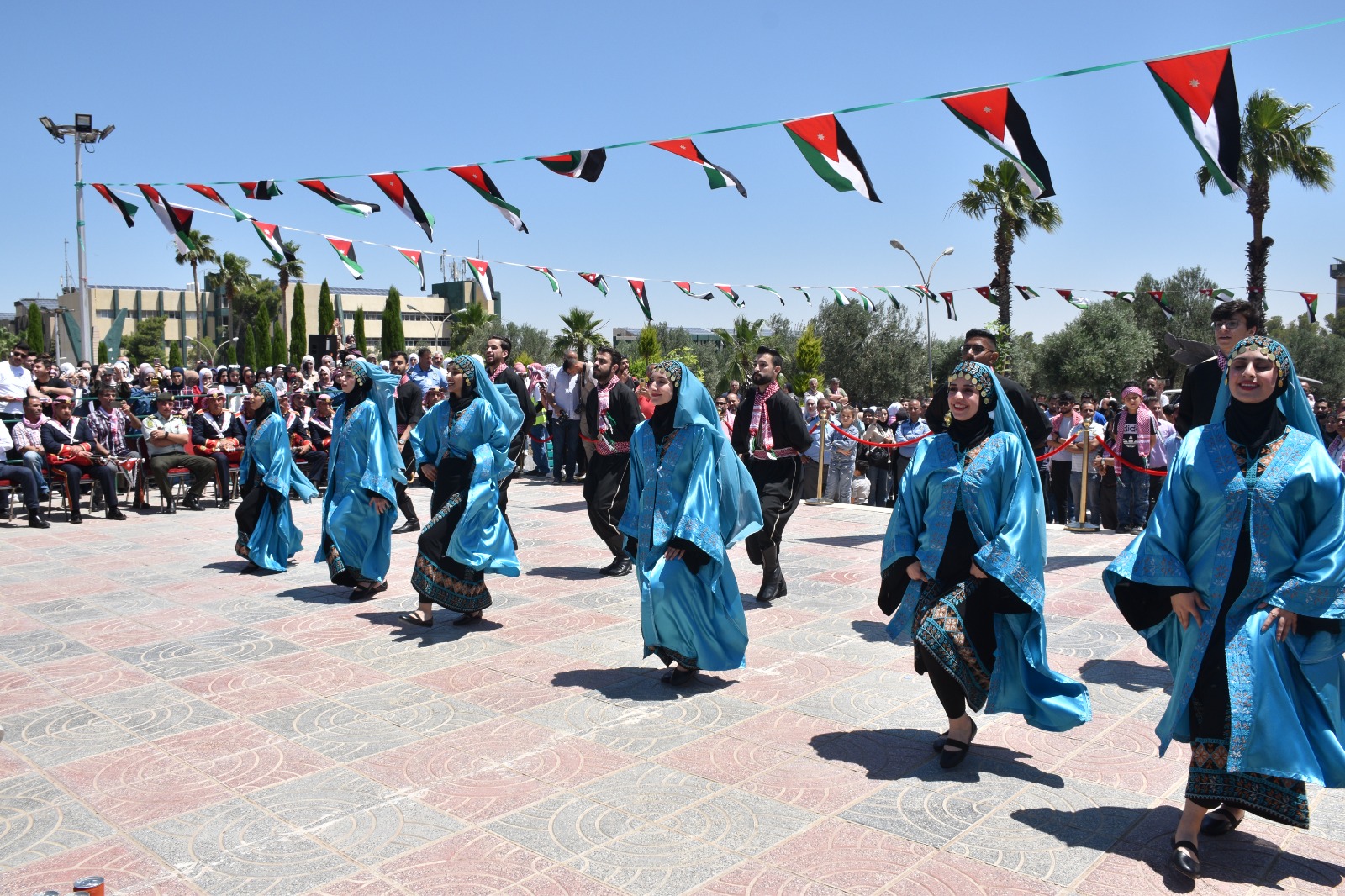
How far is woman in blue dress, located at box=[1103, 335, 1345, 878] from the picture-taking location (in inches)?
136

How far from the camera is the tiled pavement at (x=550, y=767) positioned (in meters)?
3.60

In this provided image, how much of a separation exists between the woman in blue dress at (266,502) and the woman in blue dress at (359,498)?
1.17 metres

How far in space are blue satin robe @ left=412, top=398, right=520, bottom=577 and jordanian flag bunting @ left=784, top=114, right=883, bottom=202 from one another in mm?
3536

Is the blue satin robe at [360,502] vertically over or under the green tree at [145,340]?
under

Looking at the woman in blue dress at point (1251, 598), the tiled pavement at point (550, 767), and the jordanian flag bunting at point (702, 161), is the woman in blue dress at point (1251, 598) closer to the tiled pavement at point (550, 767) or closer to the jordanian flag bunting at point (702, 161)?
the tiled pavement at point (550, 767)

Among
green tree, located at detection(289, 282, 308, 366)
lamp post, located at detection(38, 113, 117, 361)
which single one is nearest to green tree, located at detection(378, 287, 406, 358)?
green tree, located at detection(289, 282, 308, 366)

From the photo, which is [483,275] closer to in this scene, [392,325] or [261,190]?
[261,190]

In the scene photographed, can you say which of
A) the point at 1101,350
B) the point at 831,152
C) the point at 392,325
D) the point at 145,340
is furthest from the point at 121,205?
the point at 145,340

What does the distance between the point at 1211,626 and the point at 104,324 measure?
98.2 m

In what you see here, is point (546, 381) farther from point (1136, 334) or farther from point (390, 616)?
point (1136, 334)

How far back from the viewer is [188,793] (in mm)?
4266

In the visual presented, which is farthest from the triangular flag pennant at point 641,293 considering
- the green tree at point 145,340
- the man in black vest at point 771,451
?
the green tree at point 145,340

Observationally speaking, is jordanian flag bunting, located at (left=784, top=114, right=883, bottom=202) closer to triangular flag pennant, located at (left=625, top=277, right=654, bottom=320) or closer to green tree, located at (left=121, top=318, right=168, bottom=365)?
triangular flag pennant, located at (left=625, top=277, right=654, bottom=320)

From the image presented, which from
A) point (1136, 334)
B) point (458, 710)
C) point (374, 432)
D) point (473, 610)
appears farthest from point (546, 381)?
point (1136, 334)
